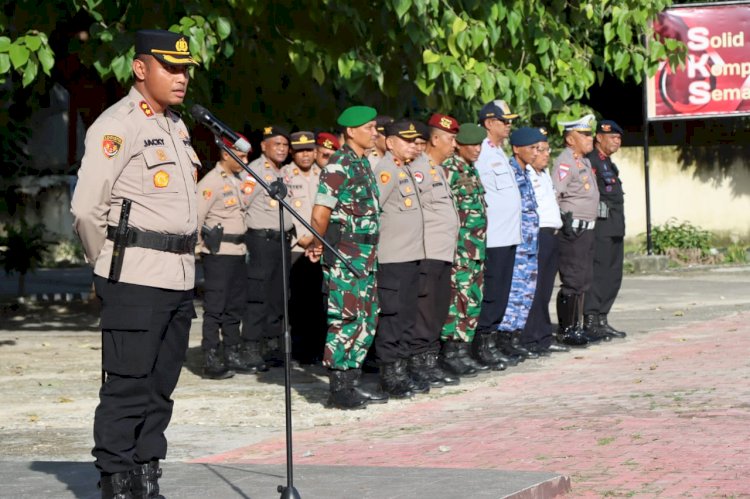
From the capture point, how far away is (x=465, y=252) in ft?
41.5

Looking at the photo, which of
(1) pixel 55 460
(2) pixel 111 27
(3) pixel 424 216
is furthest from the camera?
(2) pixel 111 27

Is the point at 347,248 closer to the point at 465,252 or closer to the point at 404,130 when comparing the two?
the point at 404,130

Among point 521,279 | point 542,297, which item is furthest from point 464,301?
point 542,297

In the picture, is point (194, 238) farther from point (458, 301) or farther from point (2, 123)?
point (2, 123)

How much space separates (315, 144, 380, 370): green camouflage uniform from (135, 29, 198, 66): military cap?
13.2 ft

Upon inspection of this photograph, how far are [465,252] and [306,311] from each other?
1.88m

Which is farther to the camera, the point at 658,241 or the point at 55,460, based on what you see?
the point at 658,241

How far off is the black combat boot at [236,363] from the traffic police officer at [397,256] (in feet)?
6.37

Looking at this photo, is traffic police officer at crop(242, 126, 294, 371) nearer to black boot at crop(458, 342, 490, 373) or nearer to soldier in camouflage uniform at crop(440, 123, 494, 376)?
soldier in camouflage uniform at crop(440, 123, 494, 376)

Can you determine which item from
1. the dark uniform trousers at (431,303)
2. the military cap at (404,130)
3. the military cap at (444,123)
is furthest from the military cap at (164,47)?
the military cap at (444,123)

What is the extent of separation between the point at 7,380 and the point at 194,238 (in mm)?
6438

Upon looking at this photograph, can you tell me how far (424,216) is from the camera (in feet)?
38.8

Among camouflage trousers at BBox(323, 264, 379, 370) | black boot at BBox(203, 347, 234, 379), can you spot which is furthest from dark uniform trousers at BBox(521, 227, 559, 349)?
camouflage trousers at BBox(323, 264, 379, 370)

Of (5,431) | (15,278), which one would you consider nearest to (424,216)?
(5,431)
